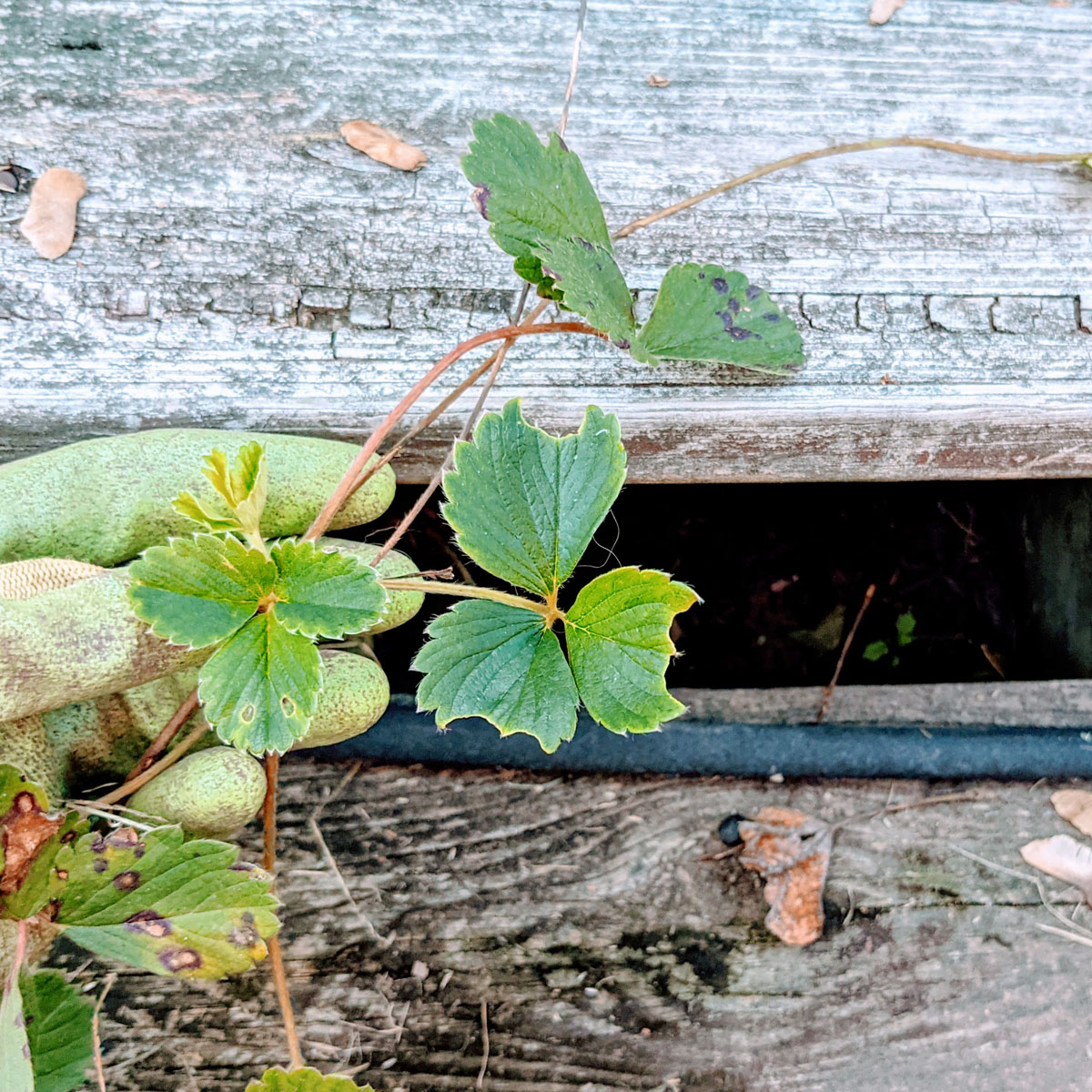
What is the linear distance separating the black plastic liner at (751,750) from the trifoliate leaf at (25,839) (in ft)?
1.50

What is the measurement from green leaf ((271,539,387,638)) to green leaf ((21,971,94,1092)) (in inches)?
20.4

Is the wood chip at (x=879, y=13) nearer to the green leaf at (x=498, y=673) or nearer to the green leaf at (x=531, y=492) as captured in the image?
the green leaf at (x=531, y=492)

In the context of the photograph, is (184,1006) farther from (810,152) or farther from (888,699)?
(810,152)

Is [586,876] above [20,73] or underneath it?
underneath

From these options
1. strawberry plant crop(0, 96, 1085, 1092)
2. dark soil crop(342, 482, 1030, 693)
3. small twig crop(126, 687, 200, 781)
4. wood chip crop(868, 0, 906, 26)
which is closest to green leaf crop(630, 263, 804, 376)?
strawberry plant crop(0, 96, 1085, 1092)

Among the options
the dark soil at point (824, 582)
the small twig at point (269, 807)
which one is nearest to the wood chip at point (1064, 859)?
the dark soil at point (824, 582)

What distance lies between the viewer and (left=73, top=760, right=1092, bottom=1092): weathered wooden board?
1.24 meters

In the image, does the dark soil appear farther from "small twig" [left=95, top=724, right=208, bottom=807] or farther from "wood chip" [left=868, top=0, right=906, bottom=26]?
"small twig" [left=95, top=724, right=208, bottom=807]

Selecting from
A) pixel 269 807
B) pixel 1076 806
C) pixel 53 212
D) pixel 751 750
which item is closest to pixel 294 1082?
pixel 269 807

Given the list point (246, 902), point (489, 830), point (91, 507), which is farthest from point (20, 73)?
point (489, 830)

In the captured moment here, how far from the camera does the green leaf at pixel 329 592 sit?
0.80 meters

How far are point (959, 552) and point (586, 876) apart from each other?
3.50 feet

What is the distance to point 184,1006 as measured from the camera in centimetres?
122

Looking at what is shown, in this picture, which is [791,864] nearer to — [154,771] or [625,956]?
[625,956]
